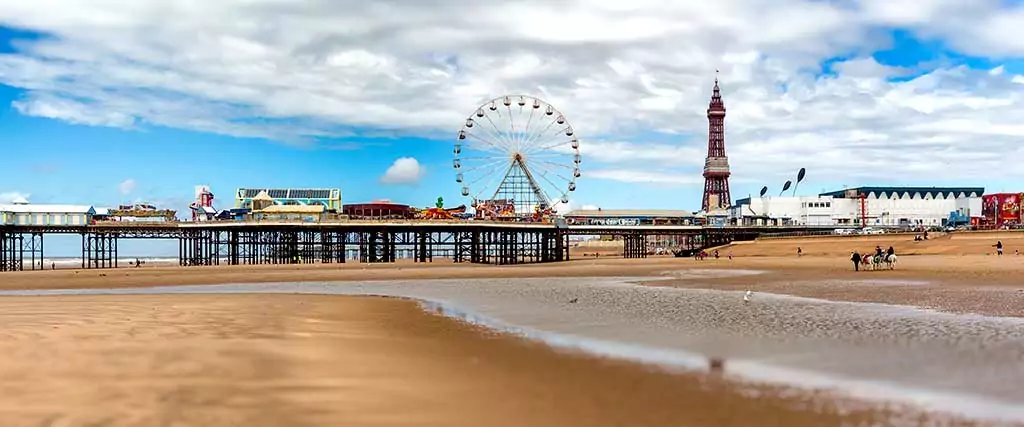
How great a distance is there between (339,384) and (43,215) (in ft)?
224

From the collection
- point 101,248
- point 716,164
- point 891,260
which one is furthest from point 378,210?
point 716,164

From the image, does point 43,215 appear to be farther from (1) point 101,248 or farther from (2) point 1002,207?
(2) point 1002,207

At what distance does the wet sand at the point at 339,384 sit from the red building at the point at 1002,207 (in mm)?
104204

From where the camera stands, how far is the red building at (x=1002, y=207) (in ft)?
319

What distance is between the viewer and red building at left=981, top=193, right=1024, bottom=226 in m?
97.1

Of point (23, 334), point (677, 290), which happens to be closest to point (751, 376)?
point (23, 334)

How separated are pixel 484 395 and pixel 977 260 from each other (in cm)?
3590

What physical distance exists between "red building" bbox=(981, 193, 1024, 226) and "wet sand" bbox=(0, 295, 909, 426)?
104 m

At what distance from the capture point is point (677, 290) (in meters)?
22.9

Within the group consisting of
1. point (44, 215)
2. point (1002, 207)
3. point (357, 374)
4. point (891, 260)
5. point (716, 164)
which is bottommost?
point (891, 260)

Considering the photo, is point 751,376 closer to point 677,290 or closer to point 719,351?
point 719,351

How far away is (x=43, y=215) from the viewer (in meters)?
64.0

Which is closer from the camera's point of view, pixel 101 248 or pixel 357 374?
pixel 357 374

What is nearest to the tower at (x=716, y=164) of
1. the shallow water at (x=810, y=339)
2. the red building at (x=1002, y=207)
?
the red building at (x=1002, y=207)
